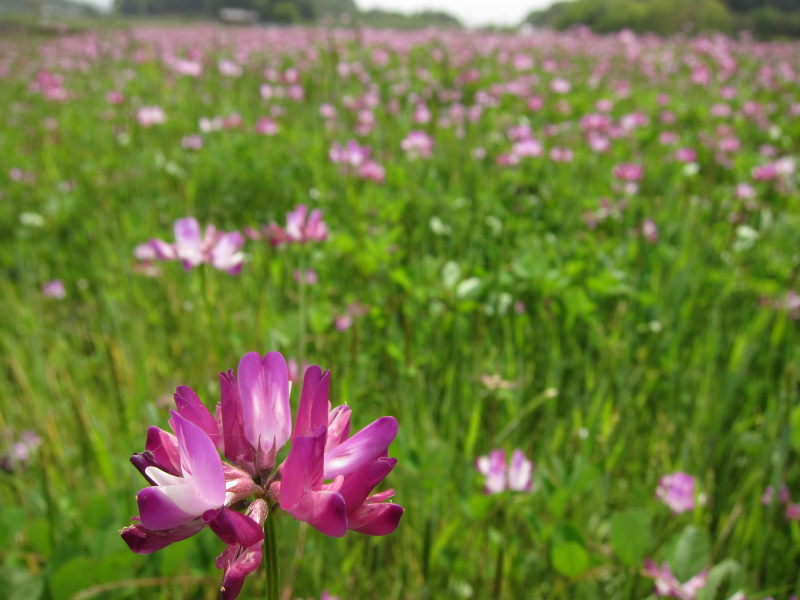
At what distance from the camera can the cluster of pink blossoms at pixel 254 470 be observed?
0.40 m

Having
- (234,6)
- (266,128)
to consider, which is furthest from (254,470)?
(234,6)

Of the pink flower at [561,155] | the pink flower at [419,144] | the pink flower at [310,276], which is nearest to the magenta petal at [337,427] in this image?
the pink flower at [310,276]

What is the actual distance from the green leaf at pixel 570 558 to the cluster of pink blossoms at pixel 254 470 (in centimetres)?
54

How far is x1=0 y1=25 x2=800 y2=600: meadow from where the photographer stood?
3.27 feet

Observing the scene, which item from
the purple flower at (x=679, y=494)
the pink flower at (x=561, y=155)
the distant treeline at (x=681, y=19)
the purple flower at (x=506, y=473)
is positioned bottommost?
the purple flower at (x=679, y=494)

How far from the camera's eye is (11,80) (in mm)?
6516

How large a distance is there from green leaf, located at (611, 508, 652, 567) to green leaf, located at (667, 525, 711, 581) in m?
0.04

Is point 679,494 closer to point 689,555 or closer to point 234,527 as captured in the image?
point 689,555

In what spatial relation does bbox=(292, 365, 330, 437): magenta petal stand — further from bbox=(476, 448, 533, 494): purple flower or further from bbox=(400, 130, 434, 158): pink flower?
bbox=(400, 130, 434, 158): pink flower

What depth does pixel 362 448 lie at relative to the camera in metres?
0.44

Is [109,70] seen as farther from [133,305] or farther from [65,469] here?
[65,469]

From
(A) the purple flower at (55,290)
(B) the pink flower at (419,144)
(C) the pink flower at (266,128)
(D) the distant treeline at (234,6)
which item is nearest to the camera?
(A) the purple flower at (55,290)

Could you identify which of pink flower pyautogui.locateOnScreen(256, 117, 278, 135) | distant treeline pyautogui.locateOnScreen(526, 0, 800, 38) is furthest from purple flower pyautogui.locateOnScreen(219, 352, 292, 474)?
distant treeline pyautogui.locateOnScreen(526, 0, 800, 38)

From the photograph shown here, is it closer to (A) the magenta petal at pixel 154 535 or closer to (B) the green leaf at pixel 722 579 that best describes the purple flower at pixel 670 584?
(B) the green leaf at pixel 722 579
